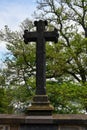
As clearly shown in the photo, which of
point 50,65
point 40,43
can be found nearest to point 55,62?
point 50,65

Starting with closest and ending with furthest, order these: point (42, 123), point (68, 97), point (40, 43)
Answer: point (42, 123), point (40, 43), point (68, 97)

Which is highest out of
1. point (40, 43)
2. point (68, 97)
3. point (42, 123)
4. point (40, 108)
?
point (40, 43)

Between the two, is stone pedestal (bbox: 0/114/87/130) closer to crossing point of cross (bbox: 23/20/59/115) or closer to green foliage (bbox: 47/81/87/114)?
crossing point of cross (bbox: 23/20/59/115)

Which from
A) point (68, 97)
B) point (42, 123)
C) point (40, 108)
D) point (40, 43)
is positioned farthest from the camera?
point (68, 97)

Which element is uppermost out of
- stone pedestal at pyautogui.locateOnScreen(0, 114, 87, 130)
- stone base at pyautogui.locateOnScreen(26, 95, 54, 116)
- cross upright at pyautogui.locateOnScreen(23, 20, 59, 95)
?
cross upright at pyautogui.locateOnScreen(23, 20, 59, 95)

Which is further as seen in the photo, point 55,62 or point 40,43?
point 55,62

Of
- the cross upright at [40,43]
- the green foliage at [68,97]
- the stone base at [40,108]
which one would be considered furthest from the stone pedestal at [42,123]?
the green foliage at [68,97]

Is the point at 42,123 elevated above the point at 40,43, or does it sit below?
below

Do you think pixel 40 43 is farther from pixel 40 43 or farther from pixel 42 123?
pixel 42 123

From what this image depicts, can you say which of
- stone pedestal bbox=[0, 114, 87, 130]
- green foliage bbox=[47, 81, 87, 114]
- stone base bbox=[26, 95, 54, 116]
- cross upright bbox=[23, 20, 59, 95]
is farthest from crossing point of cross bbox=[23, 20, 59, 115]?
green foliage bbox=[47, 81, 87, 114]

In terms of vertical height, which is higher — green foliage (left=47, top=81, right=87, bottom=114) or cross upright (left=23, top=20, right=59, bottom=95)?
cross upright (left=23, top=20, right=59, bottom=95)

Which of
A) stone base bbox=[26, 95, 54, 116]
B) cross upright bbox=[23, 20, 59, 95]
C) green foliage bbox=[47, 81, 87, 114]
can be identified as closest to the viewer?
stone base bbox=[26, 95, 54, 116]

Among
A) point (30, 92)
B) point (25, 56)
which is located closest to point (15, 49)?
point (25, 56)

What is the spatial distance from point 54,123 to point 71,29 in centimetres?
1569
